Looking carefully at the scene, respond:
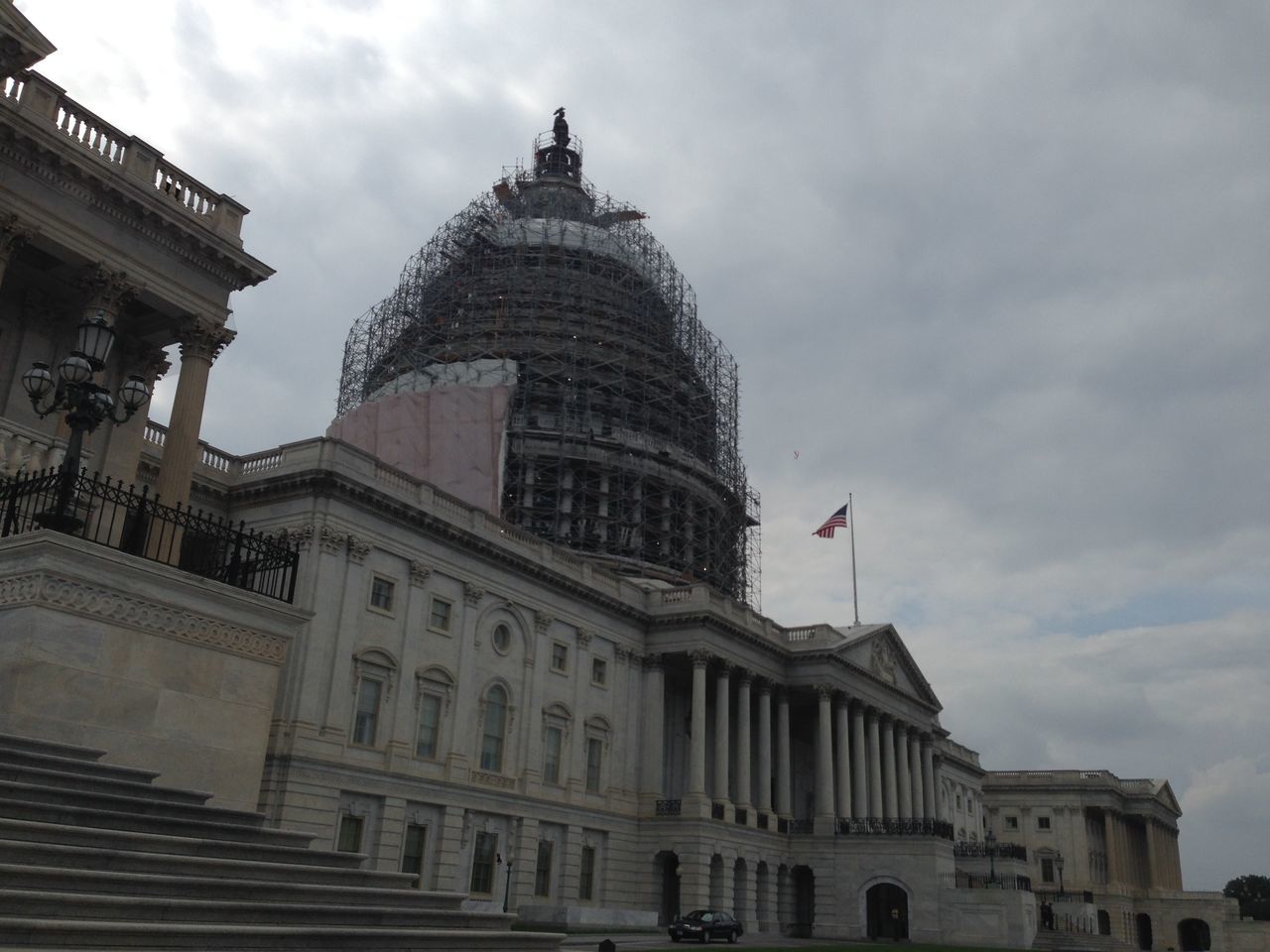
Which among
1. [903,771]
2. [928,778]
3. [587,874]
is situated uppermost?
[928,778]

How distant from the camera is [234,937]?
10688mm

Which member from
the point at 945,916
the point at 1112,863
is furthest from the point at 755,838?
the point at 1112,863

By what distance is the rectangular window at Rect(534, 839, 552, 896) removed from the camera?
48.7 meters

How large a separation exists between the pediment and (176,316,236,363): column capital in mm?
45871

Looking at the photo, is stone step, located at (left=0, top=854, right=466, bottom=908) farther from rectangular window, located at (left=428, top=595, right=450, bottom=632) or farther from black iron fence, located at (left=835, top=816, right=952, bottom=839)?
black iron fence, located at (left=835, top=816, right=952, bottom=839)

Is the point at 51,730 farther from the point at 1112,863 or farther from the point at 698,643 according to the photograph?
the point at 1112,863

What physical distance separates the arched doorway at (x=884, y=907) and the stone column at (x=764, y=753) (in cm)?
725

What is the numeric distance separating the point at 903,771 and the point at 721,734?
21861 mm

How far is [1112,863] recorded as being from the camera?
114m

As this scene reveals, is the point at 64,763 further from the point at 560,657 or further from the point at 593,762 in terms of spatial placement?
the point at 593,762

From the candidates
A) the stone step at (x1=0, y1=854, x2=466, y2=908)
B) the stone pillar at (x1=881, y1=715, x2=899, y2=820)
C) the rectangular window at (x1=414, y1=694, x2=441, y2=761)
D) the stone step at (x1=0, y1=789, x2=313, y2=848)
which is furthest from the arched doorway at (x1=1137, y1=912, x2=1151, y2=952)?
the stone step at (x1=0, y1=789, x2=313, y2=848)

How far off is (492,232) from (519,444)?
1930cm

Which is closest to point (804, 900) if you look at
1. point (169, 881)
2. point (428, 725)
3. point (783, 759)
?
point (783, 759)

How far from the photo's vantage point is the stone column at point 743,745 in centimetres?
5916
